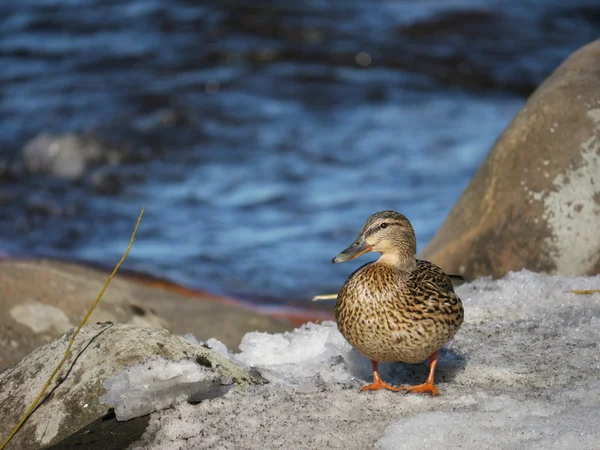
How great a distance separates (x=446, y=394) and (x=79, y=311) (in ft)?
8.14

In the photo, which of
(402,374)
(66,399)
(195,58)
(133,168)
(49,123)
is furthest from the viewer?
(195,58)

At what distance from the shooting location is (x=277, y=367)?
4266 mm

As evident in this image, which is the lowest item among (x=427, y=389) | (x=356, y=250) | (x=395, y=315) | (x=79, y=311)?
(x=79, y=311)

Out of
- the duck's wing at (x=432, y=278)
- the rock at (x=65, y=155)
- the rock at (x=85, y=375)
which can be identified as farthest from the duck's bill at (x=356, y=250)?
the rock at (x=65, y=155)

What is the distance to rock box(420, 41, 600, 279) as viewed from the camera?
17.8ft

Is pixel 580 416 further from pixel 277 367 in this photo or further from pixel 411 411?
pixel 277 367

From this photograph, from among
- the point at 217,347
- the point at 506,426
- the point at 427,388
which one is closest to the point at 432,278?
the point at 427,388

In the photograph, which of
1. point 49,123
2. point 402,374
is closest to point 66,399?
point 402,374

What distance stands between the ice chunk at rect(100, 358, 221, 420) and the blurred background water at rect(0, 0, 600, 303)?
4265 mm

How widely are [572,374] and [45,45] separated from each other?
13.3m

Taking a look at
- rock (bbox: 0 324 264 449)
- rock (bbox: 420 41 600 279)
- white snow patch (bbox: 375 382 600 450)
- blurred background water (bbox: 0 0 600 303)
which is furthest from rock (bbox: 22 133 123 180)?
white snow patch (bbox: 375 382 600 450)

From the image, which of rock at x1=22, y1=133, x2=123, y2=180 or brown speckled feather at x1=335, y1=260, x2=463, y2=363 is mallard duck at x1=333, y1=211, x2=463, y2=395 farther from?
rock at x1=22, y1=133, x2=123, y2=180

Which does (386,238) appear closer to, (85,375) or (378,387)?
(378,387)

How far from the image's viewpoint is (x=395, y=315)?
12.1 ft
